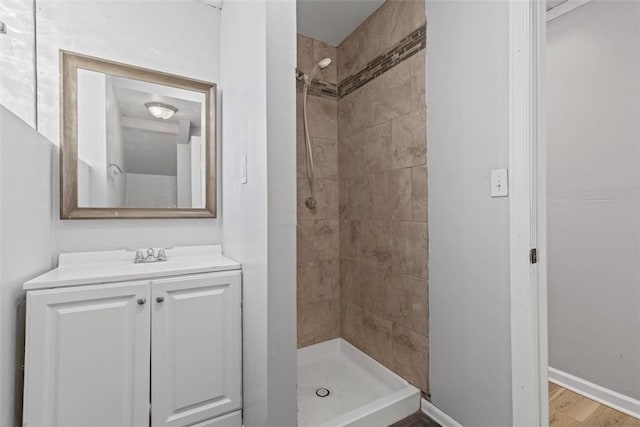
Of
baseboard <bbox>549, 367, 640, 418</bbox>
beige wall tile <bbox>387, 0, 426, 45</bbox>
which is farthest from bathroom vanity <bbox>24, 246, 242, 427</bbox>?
baseboard <bbox>549, 367, 640, 418</bbox>

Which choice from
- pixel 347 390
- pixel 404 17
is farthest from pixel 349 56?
pixel 347 390

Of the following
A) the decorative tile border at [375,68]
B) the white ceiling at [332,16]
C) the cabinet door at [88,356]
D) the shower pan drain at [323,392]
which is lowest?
the shower pan drain at [323,392]

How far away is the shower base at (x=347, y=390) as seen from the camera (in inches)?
58.9

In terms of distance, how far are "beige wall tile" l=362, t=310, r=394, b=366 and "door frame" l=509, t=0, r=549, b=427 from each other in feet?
2.63

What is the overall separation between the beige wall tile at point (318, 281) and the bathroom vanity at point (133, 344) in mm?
824

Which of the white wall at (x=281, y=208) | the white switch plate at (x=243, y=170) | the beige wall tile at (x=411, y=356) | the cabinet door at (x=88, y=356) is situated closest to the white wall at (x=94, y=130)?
the cabinet door at (x=88, y=356)

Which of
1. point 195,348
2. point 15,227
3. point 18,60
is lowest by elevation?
point 195,348

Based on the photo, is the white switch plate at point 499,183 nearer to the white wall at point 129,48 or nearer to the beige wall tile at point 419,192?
the beige wall tile at point 419,192

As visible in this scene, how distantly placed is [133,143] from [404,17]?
169cm

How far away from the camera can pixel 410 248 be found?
1740 mm

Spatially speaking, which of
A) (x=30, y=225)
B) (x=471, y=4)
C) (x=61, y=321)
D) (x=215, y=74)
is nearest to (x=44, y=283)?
(x=61, y=321)

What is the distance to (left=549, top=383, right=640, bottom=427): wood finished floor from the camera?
5.09 ft

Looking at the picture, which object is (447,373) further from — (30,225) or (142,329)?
(30,225)

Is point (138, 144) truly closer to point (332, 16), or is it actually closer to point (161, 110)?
point (161, 110)
